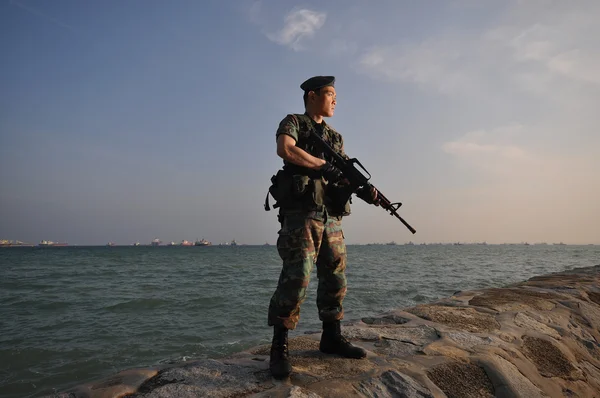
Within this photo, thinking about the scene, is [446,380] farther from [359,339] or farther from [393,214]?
[393,214]

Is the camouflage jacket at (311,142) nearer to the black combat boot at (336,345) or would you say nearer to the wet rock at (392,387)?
the black combat boot at (336,345)

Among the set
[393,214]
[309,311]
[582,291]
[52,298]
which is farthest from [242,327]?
[52,298]

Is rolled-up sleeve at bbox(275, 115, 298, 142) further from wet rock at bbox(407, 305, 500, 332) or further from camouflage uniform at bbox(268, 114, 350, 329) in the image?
wet rock at bbox(407, 305, 500, 332)

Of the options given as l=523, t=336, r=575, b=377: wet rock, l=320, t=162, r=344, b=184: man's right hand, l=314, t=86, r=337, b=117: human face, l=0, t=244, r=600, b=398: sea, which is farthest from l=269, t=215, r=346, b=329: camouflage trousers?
l=0, t=244, r=600, b=398: sea

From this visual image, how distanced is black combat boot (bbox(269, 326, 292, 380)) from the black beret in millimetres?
1924

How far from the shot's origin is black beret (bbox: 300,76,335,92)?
2816 mm

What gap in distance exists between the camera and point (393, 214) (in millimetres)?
3221

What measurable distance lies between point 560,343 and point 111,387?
3.88 m

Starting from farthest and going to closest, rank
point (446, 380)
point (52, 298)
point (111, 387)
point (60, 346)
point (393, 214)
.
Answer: point (52, 298) < point (60, 346) < point (393, 214) < point (446, 380) < point (111, 387)

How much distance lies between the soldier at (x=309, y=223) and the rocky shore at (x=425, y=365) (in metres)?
0.23

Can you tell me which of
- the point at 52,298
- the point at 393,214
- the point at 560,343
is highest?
the point at 393,214

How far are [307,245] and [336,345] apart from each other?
33.2 inches

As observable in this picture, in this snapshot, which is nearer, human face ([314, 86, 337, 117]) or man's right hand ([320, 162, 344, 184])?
man's right hand ([320, 162, 344, 184])

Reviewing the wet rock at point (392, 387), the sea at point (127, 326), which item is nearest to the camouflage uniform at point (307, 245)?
the wet rock at point (392, 387)
